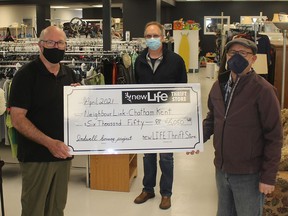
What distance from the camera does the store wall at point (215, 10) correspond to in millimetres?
20766

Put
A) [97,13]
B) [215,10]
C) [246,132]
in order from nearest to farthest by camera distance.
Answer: [246,132], [97,13], [215,10]

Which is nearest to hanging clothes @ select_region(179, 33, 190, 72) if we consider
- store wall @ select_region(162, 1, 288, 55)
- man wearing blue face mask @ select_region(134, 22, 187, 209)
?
store wall @ select_region(162, 1, 288, 55)

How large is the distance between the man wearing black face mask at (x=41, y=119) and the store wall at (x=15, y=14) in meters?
15.3

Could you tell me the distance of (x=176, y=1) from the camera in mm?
20750

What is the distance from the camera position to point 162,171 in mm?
3898

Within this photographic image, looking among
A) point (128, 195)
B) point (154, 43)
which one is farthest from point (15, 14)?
point (154, 43)

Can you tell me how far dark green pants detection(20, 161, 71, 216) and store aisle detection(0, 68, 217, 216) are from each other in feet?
3.46

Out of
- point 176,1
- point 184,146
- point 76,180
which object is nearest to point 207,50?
point 176,1

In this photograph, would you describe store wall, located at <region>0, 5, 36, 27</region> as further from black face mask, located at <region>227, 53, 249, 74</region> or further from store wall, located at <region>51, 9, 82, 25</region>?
black face mask, located at <region>227, 53, 249, 74</region>

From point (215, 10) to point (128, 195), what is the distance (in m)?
18.3

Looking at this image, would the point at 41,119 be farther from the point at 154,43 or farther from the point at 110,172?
the point at 110,172

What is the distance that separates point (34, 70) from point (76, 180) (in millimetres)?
2378

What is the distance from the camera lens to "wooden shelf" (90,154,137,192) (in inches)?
171

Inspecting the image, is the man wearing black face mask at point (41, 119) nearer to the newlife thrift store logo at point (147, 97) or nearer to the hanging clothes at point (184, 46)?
the newlife thrift store logo at point (147, 97)
